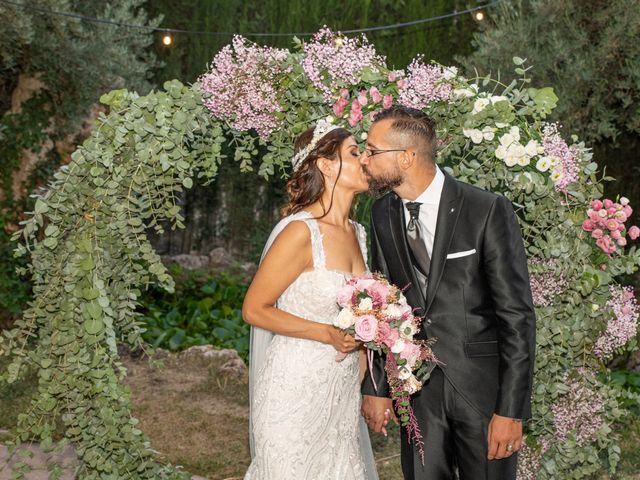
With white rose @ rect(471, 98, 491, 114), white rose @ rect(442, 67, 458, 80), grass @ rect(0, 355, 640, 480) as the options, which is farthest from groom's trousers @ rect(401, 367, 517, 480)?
grass @ rect(0, 355, 640, 480)

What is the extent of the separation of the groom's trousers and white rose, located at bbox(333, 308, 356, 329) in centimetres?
56

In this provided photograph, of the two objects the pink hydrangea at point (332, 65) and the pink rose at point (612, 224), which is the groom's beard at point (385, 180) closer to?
the pink hydrangea at point (332, 65)

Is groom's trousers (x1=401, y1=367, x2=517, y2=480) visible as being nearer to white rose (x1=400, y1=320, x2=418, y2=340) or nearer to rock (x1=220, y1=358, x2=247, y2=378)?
white rose (x1=400, y1=320, x2=418, y2=340)

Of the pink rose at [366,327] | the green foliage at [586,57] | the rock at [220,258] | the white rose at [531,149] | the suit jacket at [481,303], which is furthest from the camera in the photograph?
the rock at [220,258]

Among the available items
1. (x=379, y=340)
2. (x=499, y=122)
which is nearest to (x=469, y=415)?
(x=379, y=340)

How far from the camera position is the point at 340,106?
4.86m

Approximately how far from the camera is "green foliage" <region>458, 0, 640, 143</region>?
32.0ft

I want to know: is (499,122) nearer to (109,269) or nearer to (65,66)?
(109,269)

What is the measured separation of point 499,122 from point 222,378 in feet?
19.1

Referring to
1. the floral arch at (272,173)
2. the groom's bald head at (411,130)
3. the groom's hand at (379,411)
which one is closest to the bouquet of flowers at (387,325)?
the groom's hand at (379,411)

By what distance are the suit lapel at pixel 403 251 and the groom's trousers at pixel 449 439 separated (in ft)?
1.16

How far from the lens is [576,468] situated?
4.98m

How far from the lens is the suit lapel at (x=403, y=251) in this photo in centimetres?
412

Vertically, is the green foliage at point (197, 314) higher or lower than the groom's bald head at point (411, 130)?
lower
